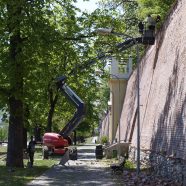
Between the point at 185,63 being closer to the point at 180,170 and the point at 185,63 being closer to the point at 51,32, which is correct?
the point at 180,170

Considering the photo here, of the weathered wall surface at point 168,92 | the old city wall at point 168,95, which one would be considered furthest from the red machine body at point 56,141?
the old city wall at point 168,95

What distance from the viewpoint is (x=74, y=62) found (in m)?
25.5

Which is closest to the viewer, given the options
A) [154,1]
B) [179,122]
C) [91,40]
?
[179,122]

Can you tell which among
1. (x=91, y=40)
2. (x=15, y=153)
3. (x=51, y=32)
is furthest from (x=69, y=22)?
(x=15, y=153)

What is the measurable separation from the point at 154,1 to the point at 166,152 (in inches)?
726

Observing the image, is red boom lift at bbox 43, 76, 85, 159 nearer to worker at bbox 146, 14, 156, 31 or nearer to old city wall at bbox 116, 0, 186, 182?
old city wall at bbox 116, 0, 186, 182

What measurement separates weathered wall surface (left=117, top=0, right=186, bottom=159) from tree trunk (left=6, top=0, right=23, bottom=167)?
6.51 metres

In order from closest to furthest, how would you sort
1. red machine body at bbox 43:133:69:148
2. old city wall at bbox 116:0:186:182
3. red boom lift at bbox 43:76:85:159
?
old city wall at bbox 116:0:186:182 < red machine body at bbox 43:133:69:148 < red boom lift at bbox 43:76:85:159

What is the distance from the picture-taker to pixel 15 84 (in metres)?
21.5

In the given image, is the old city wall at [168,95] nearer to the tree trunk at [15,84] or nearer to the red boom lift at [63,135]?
the red boom lift at [63,135]

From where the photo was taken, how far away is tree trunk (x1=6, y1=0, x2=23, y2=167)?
20.9 metres

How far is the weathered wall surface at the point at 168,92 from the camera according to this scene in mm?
16469

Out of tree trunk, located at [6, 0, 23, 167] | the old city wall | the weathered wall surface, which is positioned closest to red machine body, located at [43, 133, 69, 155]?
the weathered wall surface

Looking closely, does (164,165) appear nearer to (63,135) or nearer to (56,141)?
(56,141)
